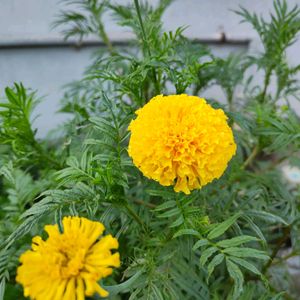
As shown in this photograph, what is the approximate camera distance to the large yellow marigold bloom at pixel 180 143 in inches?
30.2

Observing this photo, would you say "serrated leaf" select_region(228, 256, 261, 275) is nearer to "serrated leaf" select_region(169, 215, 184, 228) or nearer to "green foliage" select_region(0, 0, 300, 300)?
"green foliage" select_region(0, 0, 300, 300)

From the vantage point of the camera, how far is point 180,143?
76 centimetres

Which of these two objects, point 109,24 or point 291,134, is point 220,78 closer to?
point 291,134

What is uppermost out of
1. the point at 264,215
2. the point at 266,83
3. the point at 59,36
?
the point at 59,36

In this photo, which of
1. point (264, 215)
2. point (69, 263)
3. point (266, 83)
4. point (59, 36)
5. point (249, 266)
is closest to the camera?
point (69, 263)

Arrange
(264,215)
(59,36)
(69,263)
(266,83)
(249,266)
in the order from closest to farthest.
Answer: (69,263) < (249,266) < (264,215) < (266,83) < (59,36)

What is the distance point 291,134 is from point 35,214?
0.58 metres

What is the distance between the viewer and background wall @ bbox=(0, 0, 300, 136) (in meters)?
2.04

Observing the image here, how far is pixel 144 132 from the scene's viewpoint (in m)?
0.77

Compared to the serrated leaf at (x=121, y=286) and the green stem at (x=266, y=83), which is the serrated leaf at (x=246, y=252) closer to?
→ the serrated leaf at (x=121, y=286)

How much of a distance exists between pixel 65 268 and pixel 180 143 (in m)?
0.28

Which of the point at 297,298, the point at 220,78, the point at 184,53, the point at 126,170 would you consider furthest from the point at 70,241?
the point at 297,298

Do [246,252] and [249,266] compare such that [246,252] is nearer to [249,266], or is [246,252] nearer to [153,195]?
[249,266]

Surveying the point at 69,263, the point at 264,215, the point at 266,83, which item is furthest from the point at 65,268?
the point at 266,83
